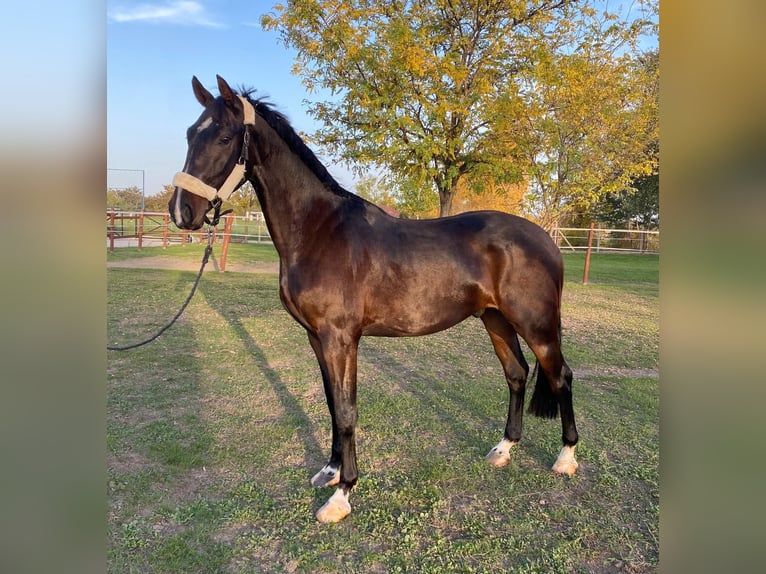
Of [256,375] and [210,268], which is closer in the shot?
[256,375]

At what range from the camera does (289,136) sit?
2760mm

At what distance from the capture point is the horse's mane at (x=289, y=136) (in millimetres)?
2730

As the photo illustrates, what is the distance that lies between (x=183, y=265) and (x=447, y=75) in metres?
10.5

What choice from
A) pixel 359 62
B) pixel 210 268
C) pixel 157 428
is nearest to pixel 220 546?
pixel 157 428

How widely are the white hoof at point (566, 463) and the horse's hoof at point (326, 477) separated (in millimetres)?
1490

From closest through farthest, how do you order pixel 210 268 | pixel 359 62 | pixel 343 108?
pixel 359 62
pixel 343 108
pixel 210 268

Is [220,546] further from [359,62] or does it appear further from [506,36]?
[506,36]

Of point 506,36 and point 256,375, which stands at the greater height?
point 506,36

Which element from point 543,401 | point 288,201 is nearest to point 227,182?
point 288,201

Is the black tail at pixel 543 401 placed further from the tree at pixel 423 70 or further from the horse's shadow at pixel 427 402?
the tree at pixel 423 70

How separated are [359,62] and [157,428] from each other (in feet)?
18.7

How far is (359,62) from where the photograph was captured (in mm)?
6754

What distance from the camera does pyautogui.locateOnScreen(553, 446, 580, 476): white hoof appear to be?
3059 mm

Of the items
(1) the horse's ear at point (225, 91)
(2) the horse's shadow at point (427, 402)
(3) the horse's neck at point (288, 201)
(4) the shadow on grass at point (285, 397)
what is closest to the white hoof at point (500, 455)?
(2) the horse's shadow at point (427, 402)
